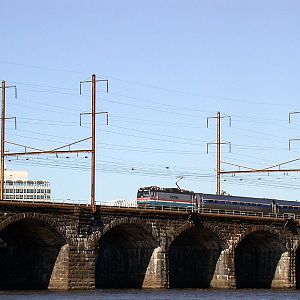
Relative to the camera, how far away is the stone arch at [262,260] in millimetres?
130250

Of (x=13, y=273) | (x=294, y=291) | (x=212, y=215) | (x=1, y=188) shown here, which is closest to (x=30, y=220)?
(x=1, y=188)

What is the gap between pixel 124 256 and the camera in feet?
395

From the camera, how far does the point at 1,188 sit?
106 m

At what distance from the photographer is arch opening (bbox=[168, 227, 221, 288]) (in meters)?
124

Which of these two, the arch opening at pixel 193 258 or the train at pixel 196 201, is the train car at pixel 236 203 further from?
the arch opening at pixel 193 258

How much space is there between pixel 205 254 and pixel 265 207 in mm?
16076

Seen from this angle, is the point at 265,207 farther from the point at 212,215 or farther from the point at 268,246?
the point at 212,215

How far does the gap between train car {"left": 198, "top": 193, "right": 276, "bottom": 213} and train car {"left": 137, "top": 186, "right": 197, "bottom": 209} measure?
1466 millimetres

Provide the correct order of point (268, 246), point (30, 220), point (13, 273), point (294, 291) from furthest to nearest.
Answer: point (268, 246)
point (294, 291)
point (13, 273)
point (30, 220)

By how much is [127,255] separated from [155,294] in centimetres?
1470

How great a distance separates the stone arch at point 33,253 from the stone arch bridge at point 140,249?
9 centimetres

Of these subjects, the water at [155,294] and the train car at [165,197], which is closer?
the water at [155,294]

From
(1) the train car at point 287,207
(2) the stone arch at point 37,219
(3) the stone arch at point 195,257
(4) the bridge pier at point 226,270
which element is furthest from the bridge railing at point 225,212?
(2) the stone arch at point 37,219

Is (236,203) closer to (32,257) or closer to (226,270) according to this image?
(226,270)
